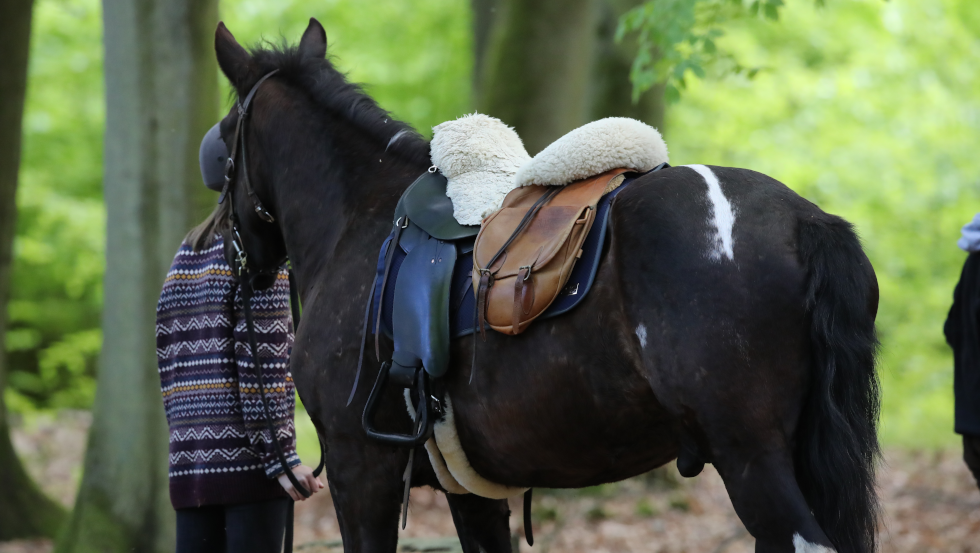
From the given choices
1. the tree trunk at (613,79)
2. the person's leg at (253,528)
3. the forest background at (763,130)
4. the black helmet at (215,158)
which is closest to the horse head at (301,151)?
the black helmet at (215,158)

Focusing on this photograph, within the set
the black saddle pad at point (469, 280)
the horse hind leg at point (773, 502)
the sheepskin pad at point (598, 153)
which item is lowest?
the horse hind leg at point (773, 502)

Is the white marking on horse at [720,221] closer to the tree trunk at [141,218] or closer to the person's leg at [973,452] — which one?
the person's leg at [973,452]

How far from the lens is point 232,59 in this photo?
10.6 feet

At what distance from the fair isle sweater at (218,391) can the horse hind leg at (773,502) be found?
1825mm

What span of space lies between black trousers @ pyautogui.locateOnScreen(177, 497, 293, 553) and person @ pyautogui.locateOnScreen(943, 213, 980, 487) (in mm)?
2908

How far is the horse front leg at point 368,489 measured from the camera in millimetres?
2646

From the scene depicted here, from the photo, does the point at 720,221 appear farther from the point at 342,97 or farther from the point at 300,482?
the point at 300,482

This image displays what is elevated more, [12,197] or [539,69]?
[539,69]

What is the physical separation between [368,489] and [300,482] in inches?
20.7

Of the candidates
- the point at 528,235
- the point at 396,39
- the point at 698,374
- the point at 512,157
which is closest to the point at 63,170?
the point at 396,39

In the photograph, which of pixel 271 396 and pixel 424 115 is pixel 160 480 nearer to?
pixel 271 396

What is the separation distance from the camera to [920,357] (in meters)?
13.1

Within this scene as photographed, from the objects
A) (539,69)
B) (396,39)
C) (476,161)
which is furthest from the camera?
(396,39)

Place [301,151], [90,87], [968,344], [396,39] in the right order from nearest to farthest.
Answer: [301,151] → [968,344] → [396,39] → [90,87]
